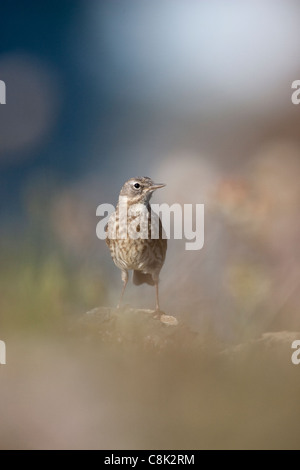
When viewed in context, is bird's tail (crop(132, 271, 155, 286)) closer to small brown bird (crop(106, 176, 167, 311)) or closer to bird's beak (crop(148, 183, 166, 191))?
small brown bird (crop(106, 176, 167, 311))

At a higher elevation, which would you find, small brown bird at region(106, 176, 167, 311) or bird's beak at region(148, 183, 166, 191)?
bird's beak at region(148, 183, 166, 191)

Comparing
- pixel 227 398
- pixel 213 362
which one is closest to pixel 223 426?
pixel 227 398

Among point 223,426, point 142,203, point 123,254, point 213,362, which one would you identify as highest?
point 142,203

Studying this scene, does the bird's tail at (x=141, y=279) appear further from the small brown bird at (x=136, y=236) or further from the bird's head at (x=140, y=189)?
the bird's head at (x=140, y=189)

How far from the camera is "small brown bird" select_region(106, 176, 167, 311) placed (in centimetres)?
183

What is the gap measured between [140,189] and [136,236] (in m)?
0.18

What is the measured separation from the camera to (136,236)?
6.07 ft

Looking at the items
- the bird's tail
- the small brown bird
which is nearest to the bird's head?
the small brown bird

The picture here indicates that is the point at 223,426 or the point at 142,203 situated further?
the point at 142,203

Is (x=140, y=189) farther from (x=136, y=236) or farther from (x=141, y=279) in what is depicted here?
(x=141, y=279)

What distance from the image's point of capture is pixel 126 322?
6.05 feet

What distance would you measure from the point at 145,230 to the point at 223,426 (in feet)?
2.38

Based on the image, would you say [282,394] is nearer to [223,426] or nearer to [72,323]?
[223,426]

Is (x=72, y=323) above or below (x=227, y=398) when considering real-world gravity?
above
